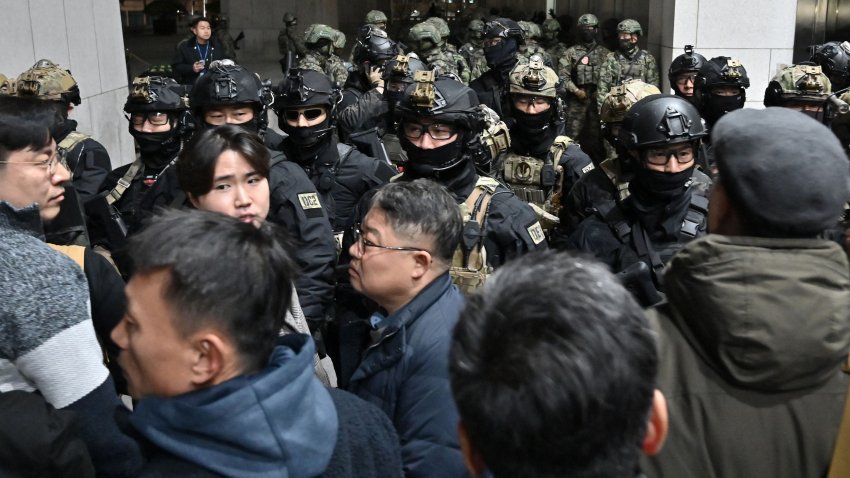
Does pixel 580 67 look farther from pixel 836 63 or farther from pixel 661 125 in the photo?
pixel 661 125

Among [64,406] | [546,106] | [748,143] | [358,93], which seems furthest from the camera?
[358,93]

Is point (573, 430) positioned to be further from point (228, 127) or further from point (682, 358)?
point (228, 127)

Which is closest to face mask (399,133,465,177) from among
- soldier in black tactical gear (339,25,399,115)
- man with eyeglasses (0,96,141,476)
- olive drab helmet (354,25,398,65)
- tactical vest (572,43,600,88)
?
man with eyeglasses (0,96,141,476)

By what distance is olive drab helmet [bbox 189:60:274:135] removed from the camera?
5.52 m

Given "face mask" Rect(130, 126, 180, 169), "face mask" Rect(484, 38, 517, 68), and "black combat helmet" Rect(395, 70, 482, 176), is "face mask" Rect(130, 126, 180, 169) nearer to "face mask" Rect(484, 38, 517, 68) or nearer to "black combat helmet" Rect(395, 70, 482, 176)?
"black combat helmet" Rect(395, 70, 482, 176)

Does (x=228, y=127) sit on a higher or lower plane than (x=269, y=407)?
higher

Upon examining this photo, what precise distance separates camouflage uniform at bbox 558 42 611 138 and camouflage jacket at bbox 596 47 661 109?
0.20 metres

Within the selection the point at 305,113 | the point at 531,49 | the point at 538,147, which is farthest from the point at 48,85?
the point at 531,49

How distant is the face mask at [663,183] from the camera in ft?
14.7

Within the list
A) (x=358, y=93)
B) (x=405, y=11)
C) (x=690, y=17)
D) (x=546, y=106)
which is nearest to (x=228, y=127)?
(x=546, y=106)

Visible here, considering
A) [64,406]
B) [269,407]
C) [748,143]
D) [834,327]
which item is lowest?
[64,406]

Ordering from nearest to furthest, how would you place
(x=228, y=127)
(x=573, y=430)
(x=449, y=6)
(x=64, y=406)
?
(x=573, y=430)
(x=64, y=406)
(x=228, y=127)
(x=449, y=6)

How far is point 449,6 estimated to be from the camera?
3042 cm

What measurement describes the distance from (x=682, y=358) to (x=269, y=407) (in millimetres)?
863
